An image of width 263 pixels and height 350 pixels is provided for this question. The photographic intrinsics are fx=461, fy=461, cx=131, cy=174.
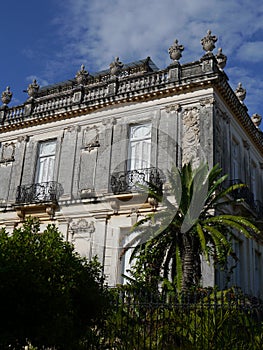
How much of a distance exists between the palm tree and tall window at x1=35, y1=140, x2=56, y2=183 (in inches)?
241

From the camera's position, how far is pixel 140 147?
1656 cm

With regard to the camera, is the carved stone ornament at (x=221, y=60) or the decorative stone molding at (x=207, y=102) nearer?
the decorative stone molding at (x=207, y=102)

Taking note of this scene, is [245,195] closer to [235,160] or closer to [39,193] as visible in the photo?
[235,160]

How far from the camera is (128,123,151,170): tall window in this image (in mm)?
16281

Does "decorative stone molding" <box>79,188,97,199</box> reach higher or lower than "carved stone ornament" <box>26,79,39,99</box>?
lower

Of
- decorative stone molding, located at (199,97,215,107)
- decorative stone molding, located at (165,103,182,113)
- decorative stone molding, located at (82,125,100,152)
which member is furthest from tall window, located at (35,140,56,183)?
decorative stone molding, located at (199,97,215,107)

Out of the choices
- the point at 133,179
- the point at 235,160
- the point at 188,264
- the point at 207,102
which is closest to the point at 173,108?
the point at 207,102

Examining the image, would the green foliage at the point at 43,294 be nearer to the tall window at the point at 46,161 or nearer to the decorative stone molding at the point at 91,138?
the decorative stone molding at the point at 91,138

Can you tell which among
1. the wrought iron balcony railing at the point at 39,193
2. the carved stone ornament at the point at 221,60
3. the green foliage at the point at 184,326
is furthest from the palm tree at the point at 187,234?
the carved stone ornament at the point at 221,60

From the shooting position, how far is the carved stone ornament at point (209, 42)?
16359mm

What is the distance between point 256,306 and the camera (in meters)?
7.77

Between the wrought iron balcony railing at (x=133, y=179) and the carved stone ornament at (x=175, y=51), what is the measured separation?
436 centimetres

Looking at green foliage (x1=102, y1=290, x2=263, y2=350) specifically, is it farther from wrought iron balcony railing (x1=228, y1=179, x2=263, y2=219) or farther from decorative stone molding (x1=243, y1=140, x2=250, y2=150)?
decorative stone molding (x1=243, y1=140, x2=250, y2=150)

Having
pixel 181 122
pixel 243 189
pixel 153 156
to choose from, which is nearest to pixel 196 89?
pixel 181 122
